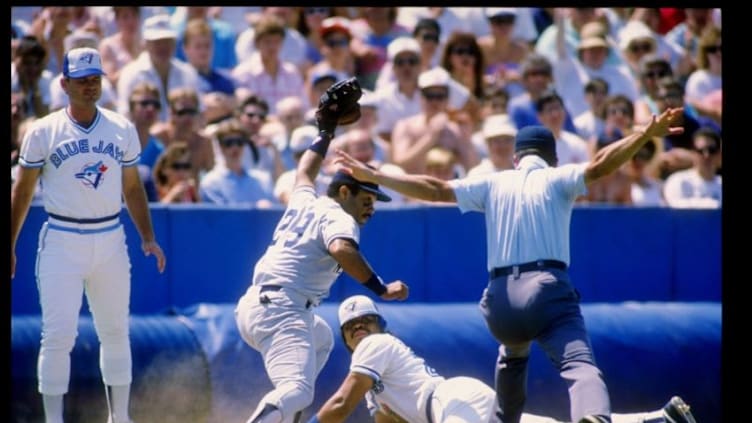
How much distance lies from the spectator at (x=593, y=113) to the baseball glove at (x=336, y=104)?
4.09m

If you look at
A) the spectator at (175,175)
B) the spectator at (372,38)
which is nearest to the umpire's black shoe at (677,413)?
the spectator at (175,175)

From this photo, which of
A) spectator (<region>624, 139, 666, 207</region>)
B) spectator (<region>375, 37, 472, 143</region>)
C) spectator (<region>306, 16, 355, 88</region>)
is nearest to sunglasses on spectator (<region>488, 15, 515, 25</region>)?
spectator (<region>375, 37, 472, 143</region>)

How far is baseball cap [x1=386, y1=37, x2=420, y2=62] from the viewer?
11992 millimetres

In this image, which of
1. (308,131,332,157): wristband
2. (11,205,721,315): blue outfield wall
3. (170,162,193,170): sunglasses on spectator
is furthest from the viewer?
(170,162,193,170): sunglasses on spectator

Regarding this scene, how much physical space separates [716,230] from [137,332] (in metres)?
4.08

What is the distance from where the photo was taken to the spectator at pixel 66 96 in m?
11.1

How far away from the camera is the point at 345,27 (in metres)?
12.3

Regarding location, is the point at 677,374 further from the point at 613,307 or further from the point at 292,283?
the point at 292,283

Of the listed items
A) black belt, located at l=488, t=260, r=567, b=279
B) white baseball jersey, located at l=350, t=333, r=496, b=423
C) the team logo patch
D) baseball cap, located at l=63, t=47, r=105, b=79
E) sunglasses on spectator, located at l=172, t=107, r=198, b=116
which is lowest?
white baseball jersey, located at l=350, t=333, r=496, b=423

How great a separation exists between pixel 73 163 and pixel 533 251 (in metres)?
2.35

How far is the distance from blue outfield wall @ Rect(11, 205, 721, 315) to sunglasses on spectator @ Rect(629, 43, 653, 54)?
257 centimetres

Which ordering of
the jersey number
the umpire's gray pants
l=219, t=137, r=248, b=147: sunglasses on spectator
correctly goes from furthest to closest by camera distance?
1. l=219, t=137, r=248, b=147: sunglasses on spectator
2. the jersey number
3. the umpire's gray pants

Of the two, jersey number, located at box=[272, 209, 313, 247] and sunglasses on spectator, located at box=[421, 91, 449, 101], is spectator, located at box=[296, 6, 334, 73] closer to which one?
sunglasses on spectator, located at box=[421, 91, 449, 101]

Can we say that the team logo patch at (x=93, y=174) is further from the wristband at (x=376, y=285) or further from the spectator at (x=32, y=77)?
the spectator at (x=32, y=77)
